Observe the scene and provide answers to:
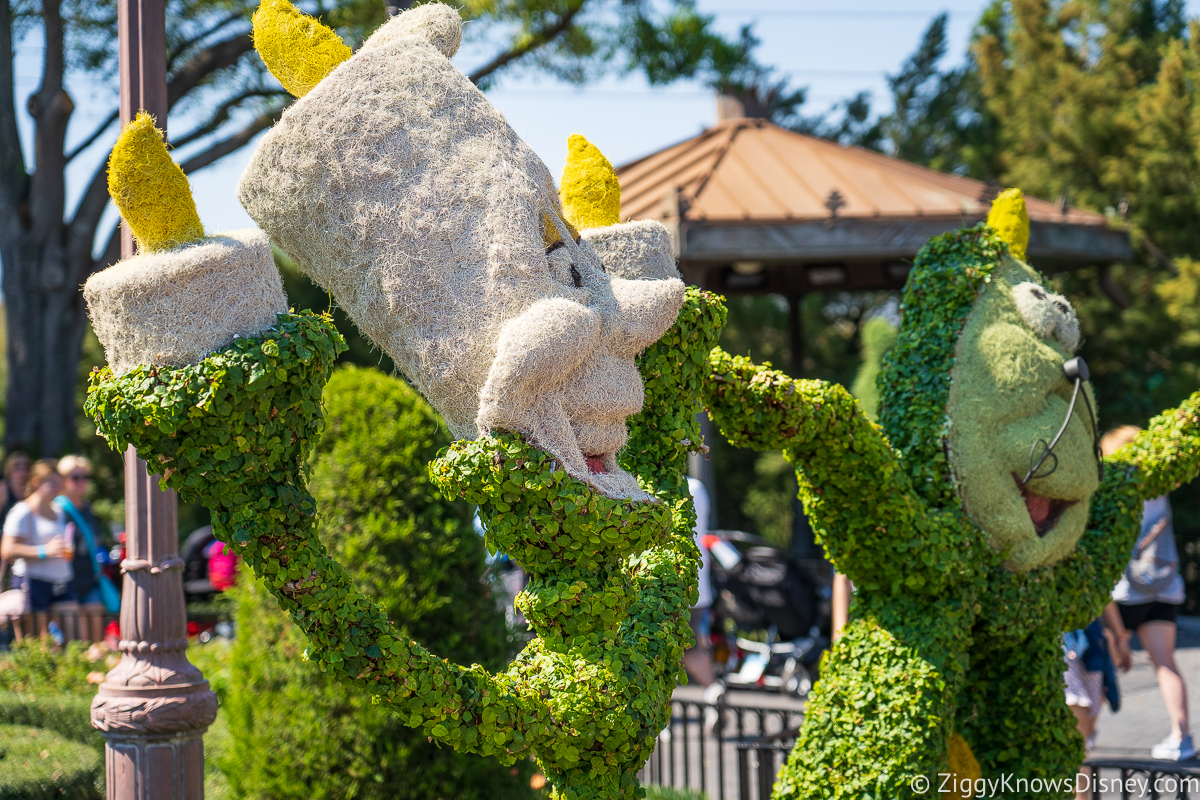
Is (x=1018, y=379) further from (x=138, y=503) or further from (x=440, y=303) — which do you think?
(x=138, y=503)

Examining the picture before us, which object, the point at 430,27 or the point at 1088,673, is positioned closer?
the point at 430,27

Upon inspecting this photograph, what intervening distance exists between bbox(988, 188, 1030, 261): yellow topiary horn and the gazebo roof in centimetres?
333

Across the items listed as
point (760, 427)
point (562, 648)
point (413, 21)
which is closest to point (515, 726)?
point (562, 648)

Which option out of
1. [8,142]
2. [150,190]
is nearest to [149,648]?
[150,190]

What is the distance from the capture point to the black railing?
4.57 metres

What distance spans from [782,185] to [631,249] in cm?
602

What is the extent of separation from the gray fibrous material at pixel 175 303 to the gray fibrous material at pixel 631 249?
3.30 ft

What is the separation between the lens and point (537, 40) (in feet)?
37.4

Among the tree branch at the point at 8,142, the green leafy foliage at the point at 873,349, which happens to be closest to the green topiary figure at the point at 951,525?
the green leafy foliage at the point at 873,349

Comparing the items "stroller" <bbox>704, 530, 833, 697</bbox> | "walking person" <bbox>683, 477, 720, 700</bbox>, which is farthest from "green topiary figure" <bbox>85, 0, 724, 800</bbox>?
"stroller" <bbox>704, 530, 833, 697</bbox>

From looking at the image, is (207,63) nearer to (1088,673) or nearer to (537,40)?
(537,40)

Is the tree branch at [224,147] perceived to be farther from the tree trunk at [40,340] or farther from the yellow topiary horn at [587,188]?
the yellow topiary horn at [587,188]

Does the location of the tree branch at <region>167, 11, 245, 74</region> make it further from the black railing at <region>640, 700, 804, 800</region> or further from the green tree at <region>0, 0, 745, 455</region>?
the black railing at <region>640, 700, 804, 800</region>

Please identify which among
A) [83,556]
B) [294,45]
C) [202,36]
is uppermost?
[202,36]
